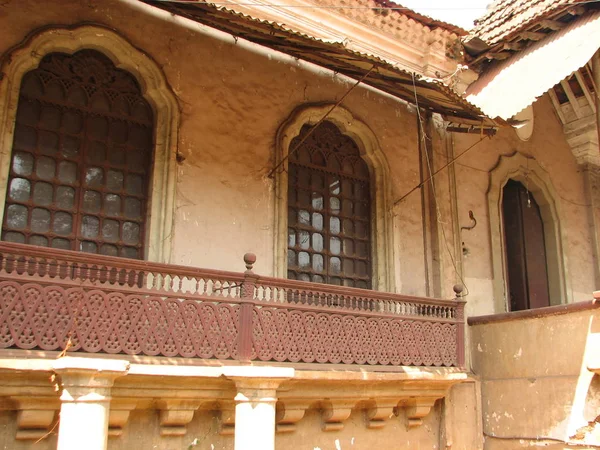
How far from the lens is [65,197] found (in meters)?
6.58

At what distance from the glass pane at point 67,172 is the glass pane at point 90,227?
412 mm

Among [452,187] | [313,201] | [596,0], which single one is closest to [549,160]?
[452,187]

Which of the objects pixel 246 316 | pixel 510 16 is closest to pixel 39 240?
pixel 246 316

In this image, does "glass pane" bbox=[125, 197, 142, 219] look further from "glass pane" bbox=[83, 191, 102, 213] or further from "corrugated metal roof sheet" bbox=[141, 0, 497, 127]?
"corrugated metal roof sheet" bbox=[141, 0, 497, 127]

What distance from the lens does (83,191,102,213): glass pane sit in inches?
263

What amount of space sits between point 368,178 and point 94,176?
3.71 meters

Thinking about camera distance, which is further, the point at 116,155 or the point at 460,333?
the point at 460,333

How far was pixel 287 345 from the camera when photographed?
6.06 meters

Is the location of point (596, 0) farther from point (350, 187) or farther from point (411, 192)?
point (350, 187)

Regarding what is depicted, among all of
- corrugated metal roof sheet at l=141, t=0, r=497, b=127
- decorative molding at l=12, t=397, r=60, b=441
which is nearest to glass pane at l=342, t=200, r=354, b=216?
corrugated metal roof sheet at l=141, t=0, r=497, b=127

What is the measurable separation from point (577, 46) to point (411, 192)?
266 cm

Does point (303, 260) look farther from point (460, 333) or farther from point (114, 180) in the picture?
point (114, 180)

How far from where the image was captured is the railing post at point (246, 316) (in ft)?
19.0

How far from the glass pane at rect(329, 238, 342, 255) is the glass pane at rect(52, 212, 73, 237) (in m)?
3.20
